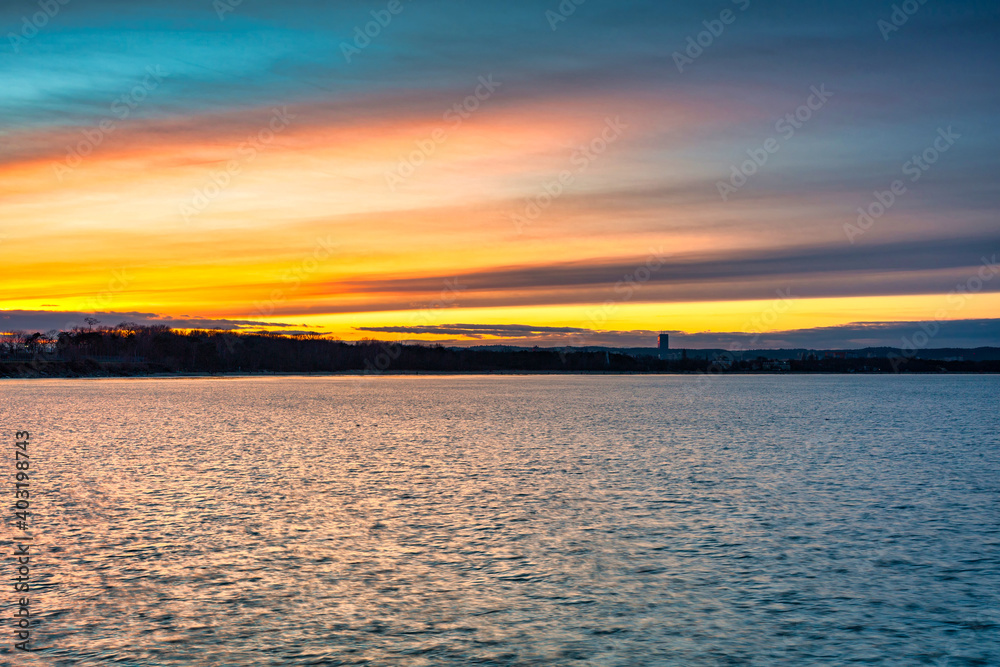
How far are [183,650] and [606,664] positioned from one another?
609 centimetres

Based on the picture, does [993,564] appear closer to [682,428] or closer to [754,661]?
[754,661]

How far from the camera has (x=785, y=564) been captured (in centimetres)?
1777

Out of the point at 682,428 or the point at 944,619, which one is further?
the point at 682,428

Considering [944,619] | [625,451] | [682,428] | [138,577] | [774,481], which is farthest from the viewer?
[682,428]

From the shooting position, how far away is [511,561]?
1778 cm

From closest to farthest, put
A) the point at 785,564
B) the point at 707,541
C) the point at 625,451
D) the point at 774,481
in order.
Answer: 1. the point at 785,564
2. the point at 707,541
3. the point at 774,481
4. the point at 625,451

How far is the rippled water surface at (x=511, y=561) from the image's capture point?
12.4m

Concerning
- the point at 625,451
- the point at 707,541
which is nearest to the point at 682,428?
the point at 625,451

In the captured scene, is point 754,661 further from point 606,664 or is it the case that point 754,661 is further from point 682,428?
point 682,428

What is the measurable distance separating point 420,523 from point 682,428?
45627mm

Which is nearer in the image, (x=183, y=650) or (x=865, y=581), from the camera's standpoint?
(x=183, y=650)

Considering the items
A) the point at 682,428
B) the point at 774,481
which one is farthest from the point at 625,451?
the point at 682,428

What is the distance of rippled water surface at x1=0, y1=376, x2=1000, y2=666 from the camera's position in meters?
12.4

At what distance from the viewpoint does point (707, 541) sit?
20.1 metres
